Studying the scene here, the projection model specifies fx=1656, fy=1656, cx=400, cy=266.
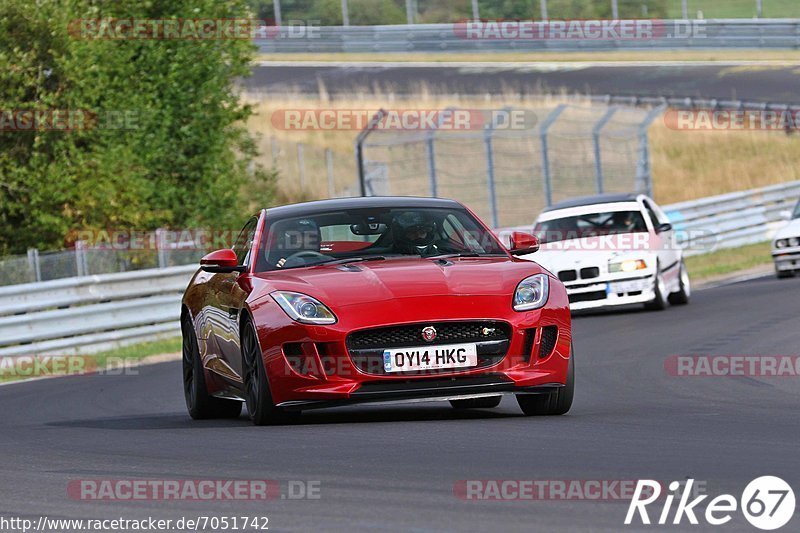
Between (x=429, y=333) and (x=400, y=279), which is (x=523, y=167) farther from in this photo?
(x=429, y=333)

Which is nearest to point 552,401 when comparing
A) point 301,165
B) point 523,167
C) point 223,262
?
point 223,262

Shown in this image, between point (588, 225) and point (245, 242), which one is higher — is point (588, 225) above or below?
below

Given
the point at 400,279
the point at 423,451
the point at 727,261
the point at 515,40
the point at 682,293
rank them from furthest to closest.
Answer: the point at 515,40
the point at 727,261
the point at 682,293
the point at 400,279
the point at 423,451

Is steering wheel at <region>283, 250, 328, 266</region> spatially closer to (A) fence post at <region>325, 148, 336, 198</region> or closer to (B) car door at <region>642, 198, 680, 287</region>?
(B) car door at <region>642, 198, 680, 287</region>

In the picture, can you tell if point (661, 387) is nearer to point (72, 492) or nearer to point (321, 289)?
point (321, 289)

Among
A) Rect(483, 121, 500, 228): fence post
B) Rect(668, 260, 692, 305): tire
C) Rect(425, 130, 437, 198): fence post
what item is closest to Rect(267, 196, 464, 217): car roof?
Rect(668, 260, 692, 305): tire

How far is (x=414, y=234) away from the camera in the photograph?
33.6 ft

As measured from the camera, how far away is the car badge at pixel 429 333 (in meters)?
9.05

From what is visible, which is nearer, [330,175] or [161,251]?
[161,251]

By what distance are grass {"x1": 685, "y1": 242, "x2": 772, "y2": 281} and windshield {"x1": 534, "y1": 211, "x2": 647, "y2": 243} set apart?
251 inches

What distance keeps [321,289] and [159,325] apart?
12.9m

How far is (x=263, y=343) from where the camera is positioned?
9.33m

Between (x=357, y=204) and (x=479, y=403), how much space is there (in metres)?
1.59

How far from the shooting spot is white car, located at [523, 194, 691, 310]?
20.5 metres
